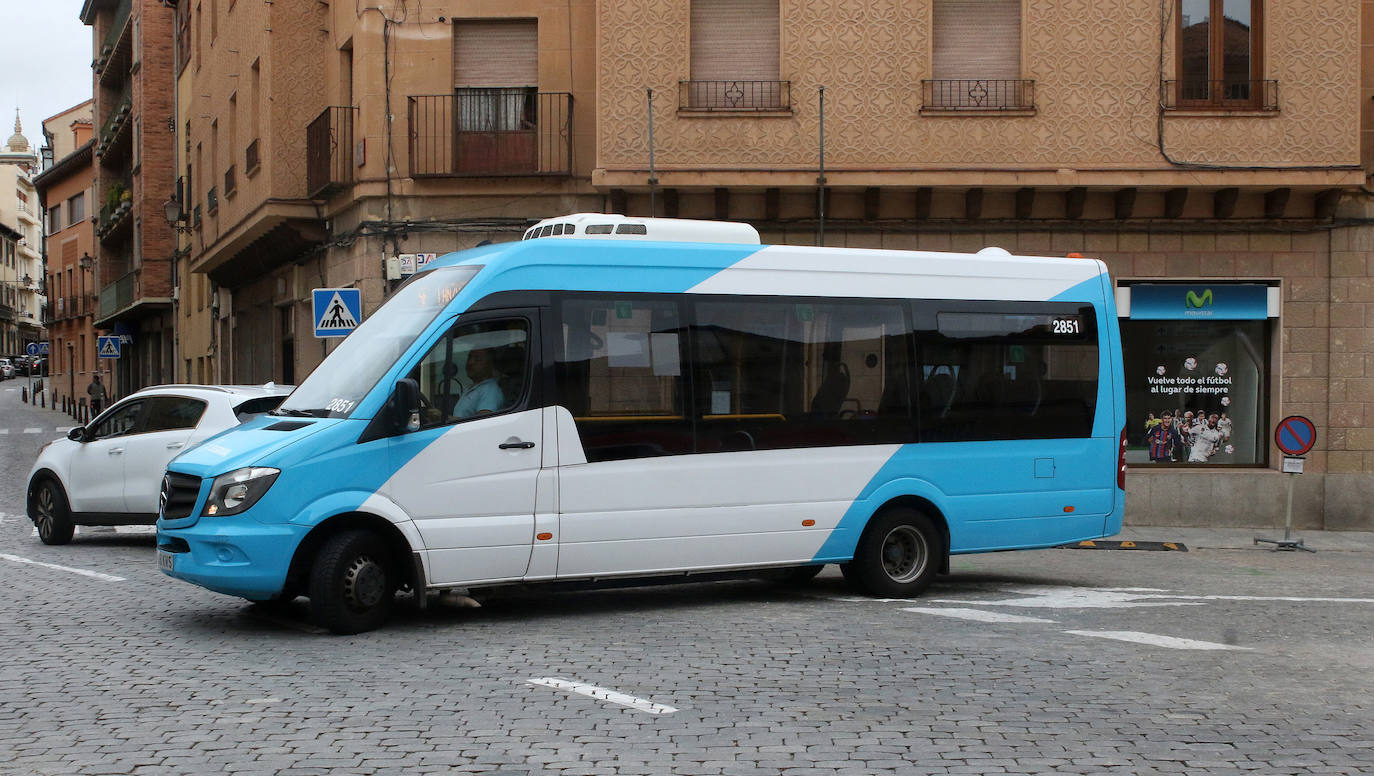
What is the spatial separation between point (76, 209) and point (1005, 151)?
64.1m

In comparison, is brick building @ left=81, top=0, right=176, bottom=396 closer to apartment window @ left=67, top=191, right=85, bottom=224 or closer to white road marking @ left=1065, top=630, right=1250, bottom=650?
apartment window @ left=67, top=191, right=85, bottom=224

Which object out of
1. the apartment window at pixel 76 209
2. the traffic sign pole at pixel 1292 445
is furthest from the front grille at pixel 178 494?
the apartment window at pixel 76 209

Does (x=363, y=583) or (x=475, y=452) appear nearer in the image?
(x=363, y=583)

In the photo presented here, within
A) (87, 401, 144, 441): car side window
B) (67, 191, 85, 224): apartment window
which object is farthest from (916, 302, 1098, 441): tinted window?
(67, 191, 85, 224): apartment window

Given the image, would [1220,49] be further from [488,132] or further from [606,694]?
[606,694]

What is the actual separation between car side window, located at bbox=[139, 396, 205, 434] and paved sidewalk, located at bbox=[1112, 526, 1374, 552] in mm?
9400

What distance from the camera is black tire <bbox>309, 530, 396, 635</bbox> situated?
8.67 metres

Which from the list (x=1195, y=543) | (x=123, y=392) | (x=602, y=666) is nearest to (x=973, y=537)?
(x=602, y=666)

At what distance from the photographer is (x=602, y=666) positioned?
7.72m

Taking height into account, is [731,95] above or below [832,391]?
above

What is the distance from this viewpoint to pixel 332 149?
2030 cm

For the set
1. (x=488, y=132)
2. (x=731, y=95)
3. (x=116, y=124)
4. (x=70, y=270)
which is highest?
(x=116, y=124)

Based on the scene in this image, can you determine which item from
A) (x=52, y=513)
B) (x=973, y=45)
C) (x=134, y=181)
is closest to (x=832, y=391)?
(x=52, y=513)

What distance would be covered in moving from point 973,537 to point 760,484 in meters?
1.87
